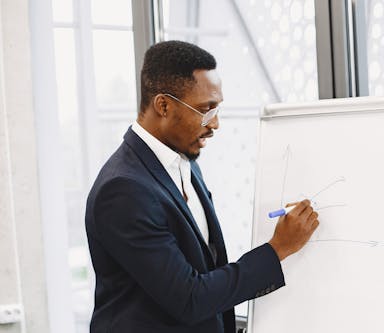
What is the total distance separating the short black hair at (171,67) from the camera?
1.58 meters

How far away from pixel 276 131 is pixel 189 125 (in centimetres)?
26

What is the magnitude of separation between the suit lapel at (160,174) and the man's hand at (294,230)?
192 millimetres

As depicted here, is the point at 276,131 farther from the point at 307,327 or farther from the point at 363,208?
the point at 307,327

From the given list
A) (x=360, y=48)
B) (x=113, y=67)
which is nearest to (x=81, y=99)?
(x=113, y=67)

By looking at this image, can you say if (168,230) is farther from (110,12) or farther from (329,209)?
(110,12)

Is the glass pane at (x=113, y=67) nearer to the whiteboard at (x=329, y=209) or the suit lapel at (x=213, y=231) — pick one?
the suit lapel at (x=213, y=231)

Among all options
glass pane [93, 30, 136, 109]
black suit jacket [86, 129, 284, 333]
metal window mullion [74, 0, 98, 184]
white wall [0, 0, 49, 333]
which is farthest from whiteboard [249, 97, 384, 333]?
glass pane [93, 30, 136, 109]

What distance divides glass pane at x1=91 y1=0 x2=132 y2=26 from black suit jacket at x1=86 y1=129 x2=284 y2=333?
1.54m

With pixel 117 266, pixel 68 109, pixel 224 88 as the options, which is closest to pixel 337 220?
pixel 117 266

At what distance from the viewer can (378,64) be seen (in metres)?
1.91

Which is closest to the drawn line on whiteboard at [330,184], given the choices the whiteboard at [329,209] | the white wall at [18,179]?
the whiteboard at [329,209]

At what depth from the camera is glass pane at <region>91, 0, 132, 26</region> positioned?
9.88 feet

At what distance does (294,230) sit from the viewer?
4.99 ft

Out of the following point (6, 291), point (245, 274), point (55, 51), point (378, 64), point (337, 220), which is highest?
point (55, 51)
